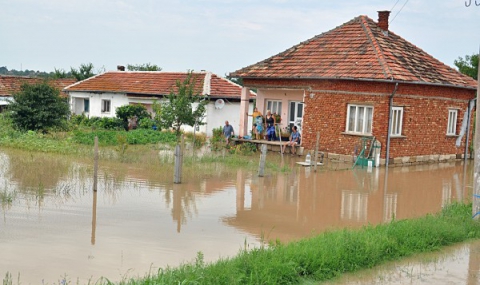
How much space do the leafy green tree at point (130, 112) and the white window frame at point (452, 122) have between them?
1583cm

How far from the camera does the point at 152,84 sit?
122 feet

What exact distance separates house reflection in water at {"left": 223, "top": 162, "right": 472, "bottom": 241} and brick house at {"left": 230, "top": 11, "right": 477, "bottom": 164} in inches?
85.8

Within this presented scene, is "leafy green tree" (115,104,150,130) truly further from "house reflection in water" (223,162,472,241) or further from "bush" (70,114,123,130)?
"house reflection in water" (223,162,472,241)

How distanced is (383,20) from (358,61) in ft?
13.3

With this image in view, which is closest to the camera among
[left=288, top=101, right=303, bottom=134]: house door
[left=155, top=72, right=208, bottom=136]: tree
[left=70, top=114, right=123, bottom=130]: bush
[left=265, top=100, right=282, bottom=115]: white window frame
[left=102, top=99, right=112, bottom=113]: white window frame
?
[left=155, top=72, right=208, bottom=136]: tree

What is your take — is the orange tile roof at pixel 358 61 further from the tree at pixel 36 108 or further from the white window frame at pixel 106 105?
the white window frame at pixel 106 105

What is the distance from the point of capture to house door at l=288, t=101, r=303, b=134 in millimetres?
28100

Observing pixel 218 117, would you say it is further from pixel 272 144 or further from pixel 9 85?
pixel 9 85

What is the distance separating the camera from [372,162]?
2325 cm

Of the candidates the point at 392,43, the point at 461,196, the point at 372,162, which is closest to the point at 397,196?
the point at 461,196

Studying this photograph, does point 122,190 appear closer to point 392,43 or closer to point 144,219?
point 144,219

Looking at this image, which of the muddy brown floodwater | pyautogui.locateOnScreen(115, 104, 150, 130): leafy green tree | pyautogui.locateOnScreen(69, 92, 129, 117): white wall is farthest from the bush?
Answer: the muddy brown floodwater

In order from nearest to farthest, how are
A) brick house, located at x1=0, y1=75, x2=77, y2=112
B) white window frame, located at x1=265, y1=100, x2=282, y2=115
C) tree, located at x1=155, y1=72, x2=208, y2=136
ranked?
tree, located at x1=155, y1=72, x2=208, y2=136 → white window frame, located at x1=265, y1=100, x2=282, y2=115 → brick house, located at x1=0, y1=75, x2=77, y2=112

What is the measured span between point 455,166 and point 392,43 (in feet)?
19.0
